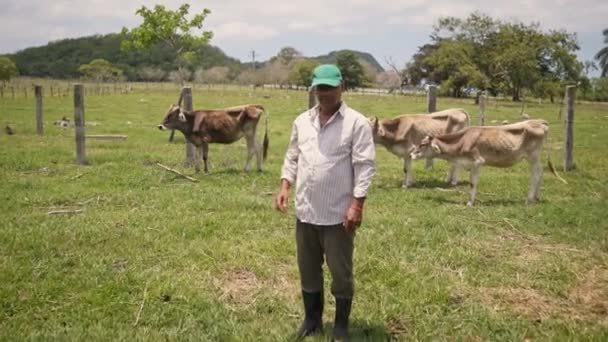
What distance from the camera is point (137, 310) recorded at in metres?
5.18

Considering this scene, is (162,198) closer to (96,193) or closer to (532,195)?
(96,193)

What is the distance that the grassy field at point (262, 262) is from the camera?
497 cm

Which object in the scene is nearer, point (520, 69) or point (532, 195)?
point (532, 195)

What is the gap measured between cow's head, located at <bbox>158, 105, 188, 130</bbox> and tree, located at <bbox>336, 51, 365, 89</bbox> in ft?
257

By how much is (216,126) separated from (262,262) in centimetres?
710

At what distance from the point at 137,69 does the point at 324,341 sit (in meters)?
138

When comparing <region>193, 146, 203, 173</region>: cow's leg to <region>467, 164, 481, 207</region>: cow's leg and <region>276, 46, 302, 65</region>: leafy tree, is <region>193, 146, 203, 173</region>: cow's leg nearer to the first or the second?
<region>467, 164, 481, 207</region>: cow's leg

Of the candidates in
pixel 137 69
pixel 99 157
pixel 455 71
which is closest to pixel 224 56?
pixel 137 69

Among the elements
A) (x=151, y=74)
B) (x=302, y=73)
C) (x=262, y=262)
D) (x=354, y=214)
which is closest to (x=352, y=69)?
(x=302, y=73)

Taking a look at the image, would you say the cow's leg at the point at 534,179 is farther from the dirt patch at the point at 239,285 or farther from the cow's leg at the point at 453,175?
the dirt patch at the point at 239,285

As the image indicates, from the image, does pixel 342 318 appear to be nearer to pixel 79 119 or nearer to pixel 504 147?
pixel 504 147

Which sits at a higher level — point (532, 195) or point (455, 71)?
point (455, 71)

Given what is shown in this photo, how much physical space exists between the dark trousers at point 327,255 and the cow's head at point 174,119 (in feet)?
28.7

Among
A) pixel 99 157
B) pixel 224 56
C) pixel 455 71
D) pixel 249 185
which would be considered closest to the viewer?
pixel 249 185
